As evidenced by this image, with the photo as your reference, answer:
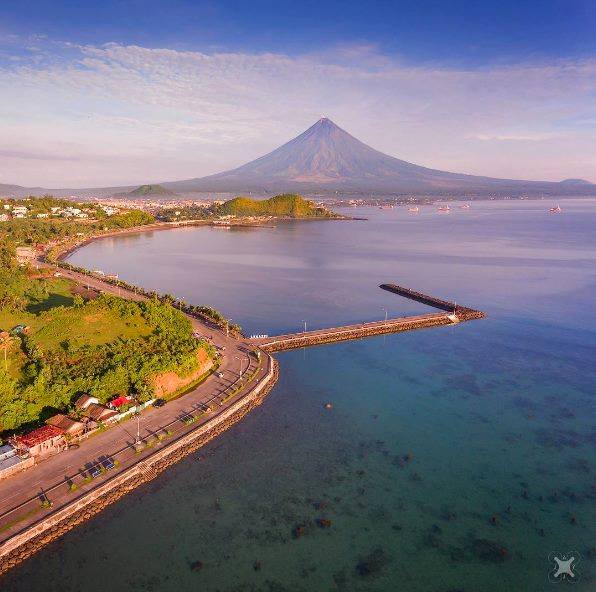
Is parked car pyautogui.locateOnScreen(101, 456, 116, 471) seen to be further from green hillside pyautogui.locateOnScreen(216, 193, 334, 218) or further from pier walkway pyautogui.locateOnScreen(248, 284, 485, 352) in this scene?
green hillside pyautogui.locateOnScreen(216, 193, 334, 218)

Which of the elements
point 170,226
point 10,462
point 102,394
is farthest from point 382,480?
point 170,226

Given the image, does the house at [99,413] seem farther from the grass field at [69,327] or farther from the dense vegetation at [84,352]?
the grass field at [69,327]

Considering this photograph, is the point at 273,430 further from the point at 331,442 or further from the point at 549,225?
the point at 549,225

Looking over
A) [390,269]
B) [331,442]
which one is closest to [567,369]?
[331,442]

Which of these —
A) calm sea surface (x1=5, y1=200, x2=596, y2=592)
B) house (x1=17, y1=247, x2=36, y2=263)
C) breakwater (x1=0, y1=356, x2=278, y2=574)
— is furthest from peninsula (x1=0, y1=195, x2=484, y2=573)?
house (x1=17, y1=247, x2=36, y2=263)

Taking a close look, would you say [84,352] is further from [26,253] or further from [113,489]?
[26,253]
